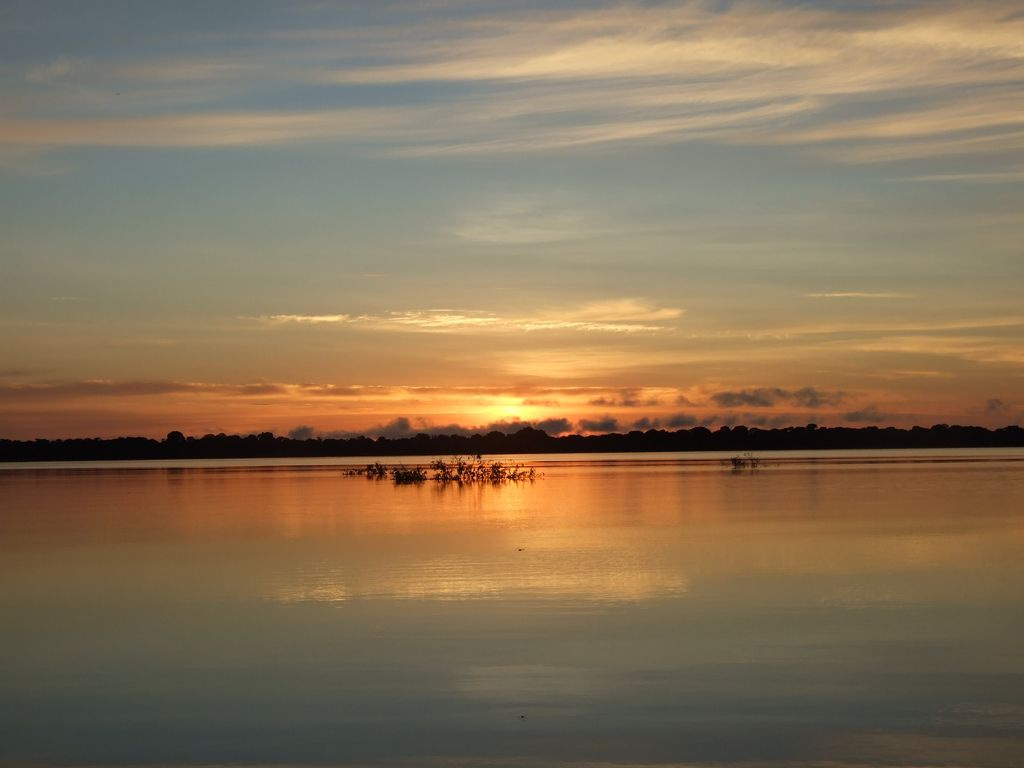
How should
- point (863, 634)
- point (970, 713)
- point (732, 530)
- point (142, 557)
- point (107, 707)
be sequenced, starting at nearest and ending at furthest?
point (970, 713)
point (107, 707)
point (863, 634)
point (142, 557)
point (732, 530)

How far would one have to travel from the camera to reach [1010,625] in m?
15.1

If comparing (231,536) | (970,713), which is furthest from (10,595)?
(970,713)

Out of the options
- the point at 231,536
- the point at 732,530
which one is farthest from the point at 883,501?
the point at 231,536

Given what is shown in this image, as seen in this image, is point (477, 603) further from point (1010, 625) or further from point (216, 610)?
point (1010, 625)

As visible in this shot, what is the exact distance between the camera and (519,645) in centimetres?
1388

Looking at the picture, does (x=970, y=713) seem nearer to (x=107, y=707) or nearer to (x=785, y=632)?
(x=785, y=632)

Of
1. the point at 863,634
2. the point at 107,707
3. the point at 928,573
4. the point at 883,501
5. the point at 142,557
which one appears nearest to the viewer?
the point at 107,707

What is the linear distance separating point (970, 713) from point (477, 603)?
7914 millimetres

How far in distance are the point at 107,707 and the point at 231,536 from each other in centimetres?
1768

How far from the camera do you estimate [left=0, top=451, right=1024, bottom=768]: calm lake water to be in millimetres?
10008

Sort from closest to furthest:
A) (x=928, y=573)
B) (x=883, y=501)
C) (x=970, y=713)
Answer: (x=970, y=713) < (x=928, y=573) < (x=883, y=501)

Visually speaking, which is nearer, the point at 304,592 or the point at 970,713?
the point at 970,713

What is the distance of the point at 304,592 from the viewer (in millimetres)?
18766

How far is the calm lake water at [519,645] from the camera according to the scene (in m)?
10.0
